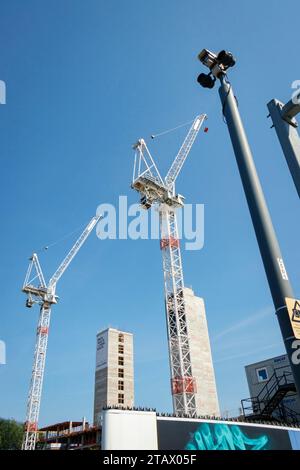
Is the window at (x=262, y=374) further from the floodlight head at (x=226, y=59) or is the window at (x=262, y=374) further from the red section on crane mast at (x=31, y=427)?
the red section on crane mast at (x=31, y=427)

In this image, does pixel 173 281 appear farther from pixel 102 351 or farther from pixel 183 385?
pixel 102 351

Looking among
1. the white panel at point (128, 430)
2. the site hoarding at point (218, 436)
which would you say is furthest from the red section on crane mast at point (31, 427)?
the white panel at point (128, 430)

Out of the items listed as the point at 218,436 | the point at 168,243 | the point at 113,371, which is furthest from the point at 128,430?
the point at 113,371

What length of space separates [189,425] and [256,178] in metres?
13.3

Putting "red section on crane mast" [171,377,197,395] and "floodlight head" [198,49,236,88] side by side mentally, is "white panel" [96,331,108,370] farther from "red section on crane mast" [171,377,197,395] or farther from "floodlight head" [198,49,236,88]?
"floodlight head" [198,49,236,88]

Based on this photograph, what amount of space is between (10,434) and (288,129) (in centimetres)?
12114

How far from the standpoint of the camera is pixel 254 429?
17281 millimetres

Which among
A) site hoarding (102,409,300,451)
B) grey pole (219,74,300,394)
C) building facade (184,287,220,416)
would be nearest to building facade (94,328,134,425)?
building facade (184,287,220,416)

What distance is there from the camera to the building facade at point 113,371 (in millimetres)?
92669

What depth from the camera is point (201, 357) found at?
217ft

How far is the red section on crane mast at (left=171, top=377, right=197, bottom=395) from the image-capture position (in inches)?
1997

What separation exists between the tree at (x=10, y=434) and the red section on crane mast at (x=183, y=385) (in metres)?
71.6
